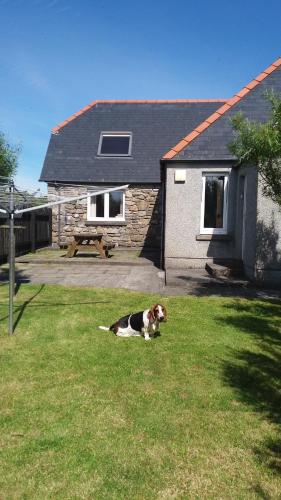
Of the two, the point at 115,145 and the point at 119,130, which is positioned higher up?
the point at 119,130

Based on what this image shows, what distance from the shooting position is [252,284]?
30.9 ft

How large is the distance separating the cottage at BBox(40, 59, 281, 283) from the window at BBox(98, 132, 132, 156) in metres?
0.05

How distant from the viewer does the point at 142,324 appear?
5574mm

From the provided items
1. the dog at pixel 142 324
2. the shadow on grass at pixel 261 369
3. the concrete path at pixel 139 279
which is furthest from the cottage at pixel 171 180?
the dog at pixel 142 324

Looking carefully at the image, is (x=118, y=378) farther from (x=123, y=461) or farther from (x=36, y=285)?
(x=36, y=285)

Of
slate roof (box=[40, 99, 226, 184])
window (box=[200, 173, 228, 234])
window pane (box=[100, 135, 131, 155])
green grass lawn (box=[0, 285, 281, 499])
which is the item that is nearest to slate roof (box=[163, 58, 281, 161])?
window (box=[200, 173, 228, 234])

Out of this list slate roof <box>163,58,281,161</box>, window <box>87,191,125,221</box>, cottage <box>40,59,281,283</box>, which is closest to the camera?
cottage <box>40,59,281,283</box>

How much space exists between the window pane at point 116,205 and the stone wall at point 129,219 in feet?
1.72

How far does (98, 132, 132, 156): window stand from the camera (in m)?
18.6

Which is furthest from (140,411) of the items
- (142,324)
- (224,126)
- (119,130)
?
(119,130)

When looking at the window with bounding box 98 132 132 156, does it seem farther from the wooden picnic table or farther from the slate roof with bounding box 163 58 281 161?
the slate roof with bounding box 163 58 281 161

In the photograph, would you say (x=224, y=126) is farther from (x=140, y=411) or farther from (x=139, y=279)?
(x=140, y=411)

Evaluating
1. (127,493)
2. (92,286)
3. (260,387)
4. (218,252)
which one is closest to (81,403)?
(127,493)

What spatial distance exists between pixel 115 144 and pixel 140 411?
1697cm
